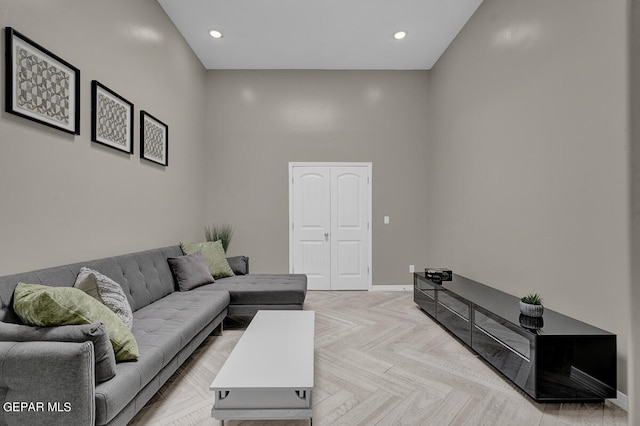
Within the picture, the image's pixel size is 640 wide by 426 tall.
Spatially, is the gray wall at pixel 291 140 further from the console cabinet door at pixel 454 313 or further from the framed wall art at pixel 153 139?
the console cabinet door at pixel 454 313

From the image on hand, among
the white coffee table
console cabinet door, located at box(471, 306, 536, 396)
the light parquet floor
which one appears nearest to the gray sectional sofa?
the light parquet floor

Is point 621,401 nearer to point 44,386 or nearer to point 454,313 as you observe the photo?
point 454,313

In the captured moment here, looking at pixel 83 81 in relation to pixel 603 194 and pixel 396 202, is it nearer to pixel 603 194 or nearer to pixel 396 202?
pixel 603 194

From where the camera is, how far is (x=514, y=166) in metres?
3.04

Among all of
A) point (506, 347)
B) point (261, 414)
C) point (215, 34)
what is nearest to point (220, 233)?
point (215, 34)

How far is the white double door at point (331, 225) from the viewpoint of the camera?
204 inches

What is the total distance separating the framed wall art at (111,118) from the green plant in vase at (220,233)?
206cm

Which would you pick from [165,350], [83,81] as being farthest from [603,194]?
[83,81]

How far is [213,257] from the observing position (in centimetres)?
391

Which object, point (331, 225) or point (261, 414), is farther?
point (331, 225)

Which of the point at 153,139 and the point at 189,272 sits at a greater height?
the point at 153,139

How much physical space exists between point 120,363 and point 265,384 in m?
0.74

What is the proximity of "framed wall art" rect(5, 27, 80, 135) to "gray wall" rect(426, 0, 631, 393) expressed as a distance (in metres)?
2.93

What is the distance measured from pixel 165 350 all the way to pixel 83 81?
2022 millimetres
